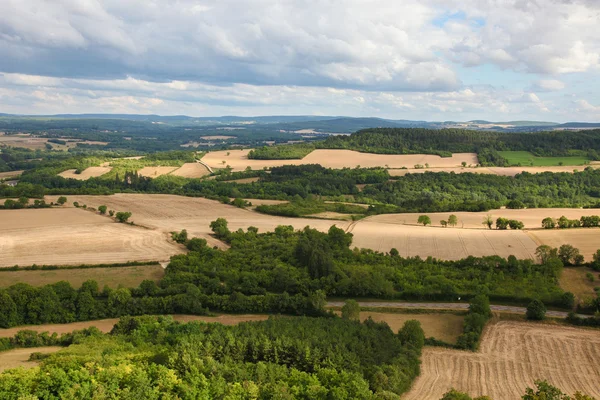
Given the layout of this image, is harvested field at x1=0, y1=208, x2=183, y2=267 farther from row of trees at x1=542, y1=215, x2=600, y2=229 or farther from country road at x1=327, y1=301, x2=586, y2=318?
row of trees at x1=542, y1=215, x2=600, y2=229

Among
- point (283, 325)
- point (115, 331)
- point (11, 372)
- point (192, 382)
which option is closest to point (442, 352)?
point (283, 325)

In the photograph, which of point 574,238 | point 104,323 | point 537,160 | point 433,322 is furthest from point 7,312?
point 537,160

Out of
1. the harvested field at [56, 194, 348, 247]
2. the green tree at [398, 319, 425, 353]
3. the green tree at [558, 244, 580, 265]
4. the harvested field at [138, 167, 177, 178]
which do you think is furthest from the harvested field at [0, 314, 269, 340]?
the harvested field at [138, 167, 177, 178]

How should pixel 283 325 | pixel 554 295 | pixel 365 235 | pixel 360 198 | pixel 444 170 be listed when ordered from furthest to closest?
pixel 444 170
pixel 360 198
pixel 365 235
pixel 554 295
pixel 283 325

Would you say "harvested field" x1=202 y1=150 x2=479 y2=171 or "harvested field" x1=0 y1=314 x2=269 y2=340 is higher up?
"harvested field" x1=202 y1=150 x2=479 y2=171

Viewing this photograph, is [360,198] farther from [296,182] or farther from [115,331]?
[115,331]

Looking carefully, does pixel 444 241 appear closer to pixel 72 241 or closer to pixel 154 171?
pixel 72 241
